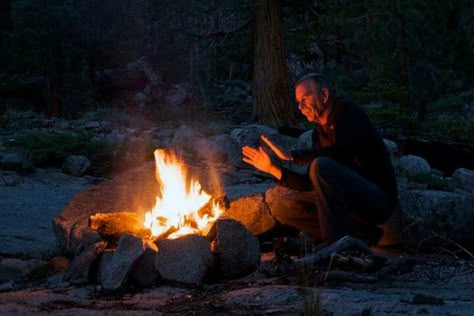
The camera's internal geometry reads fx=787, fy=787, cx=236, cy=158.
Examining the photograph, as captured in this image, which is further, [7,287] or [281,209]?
[281,209]

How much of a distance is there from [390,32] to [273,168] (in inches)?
585

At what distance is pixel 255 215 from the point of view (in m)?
6.09

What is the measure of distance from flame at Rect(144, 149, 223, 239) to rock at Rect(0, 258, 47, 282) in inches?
37.7

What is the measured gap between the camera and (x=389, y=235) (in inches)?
235

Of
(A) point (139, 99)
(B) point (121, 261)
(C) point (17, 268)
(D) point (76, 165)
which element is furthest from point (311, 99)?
(A) point (139, 99)

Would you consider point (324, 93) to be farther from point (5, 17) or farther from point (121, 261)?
point (5, 17)

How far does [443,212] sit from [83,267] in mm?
2738

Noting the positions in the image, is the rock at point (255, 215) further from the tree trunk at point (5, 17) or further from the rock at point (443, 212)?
the tree trunk at point (5, 17)

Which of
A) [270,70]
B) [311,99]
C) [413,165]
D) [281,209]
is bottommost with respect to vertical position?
[413,165]

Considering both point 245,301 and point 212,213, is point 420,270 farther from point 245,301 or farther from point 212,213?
point 212,213

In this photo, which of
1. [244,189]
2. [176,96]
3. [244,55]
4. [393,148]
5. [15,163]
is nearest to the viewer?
[244,189]

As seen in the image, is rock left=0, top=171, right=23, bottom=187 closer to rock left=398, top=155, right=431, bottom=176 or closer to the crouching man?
rock left=398, top=155, right=431, bottom=176

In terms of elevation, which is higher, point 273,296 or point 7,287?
point 273,296

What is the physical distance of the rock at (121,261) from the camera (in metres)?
4.89
